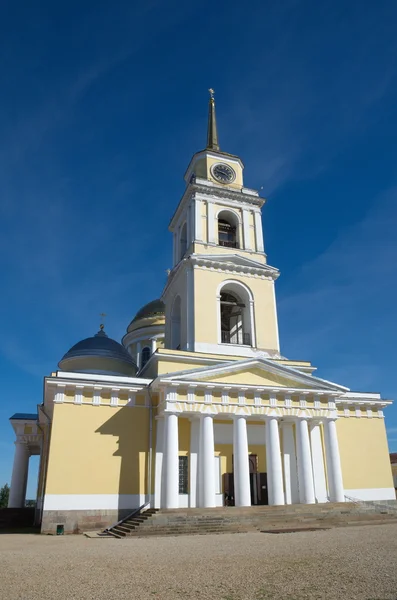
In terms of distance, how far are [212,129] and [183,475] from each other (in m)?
21.5

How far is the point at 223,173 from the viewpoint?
27.7 metres

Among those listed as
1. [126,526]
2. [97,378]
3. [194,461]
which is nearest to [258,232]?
[97,378]

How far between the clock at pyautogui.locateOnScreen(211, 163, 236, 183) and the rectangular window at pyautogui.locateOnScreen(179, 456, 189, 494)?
15753mm

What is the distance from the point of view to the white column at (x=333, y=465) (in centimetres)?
1934

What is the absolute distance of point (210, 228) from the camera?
83.6 feet

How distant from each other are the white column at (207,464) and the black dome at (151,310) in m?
21.9

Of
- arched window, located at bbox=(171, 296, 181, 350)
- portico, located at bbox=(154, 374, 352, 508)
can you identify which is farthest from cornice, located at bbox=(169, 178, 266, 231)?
portico, located at bbox=(154, 374, 352, 508)

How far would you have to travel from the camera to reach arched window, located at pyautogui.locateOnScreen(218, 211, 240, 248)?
26703 mm


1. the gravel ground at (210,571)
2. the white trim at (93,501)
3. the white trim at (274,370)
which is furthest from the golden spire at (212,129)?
the gravel ground at (210,571)

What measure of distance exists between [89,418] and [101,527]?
4.07 metres

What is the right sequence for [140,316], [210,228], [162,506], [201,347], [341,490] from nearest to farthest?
[162,506] → [341,490] → [201,347] → [210,228] → [140,316]

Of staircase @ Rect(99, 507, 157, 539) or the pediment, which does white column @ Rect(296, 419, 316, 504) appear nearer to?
the pediment

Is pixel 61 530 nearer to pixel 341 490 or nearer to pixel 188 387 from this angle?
pixel 188 387

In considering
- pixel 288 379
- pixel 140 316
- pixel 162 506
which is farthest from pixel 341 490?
pixel 140 316
